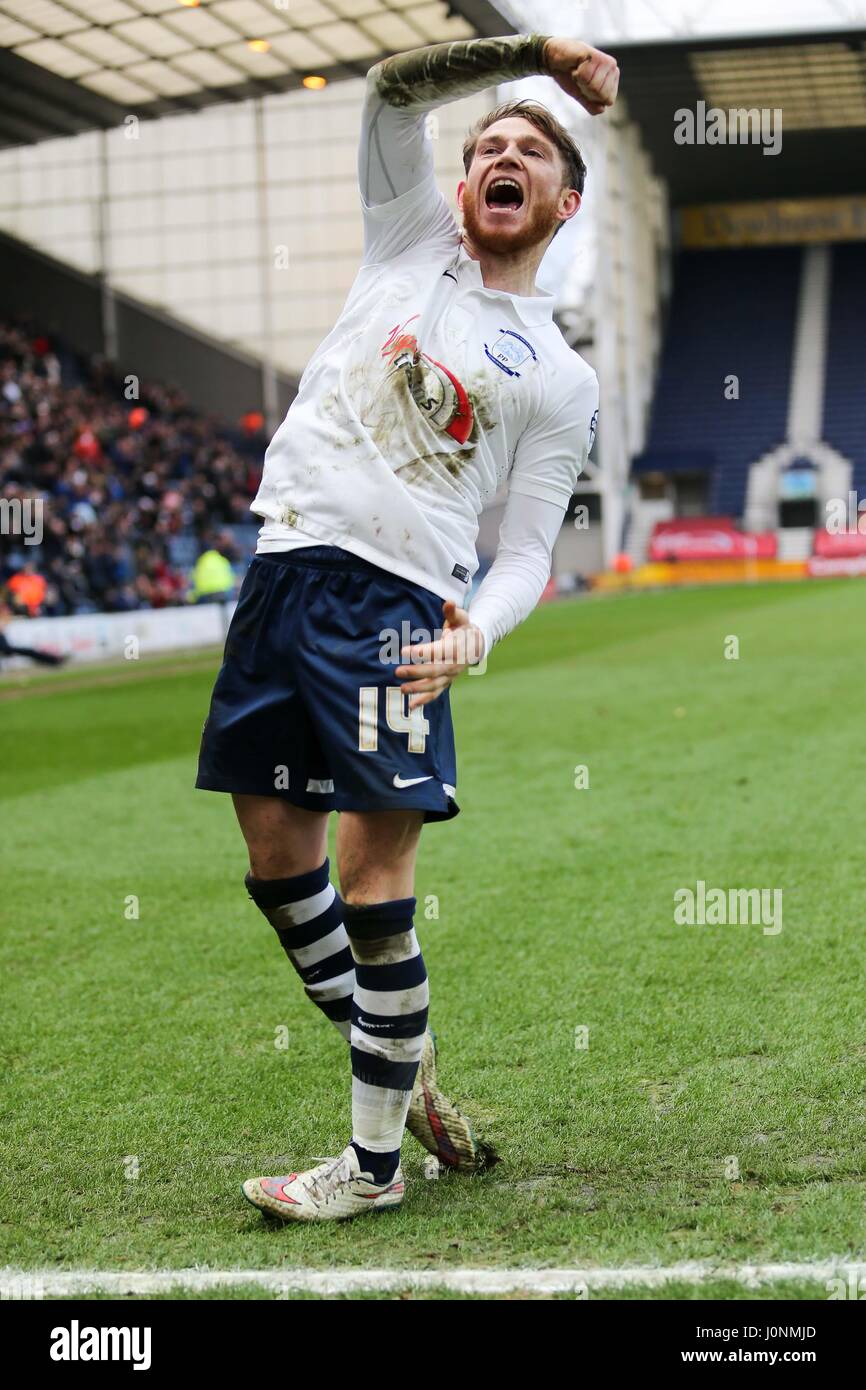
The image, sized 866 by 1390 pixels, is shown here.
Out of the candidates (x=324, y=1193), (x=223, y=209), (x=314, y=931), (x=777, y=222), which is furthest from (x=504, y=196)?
(x=777, y=222)

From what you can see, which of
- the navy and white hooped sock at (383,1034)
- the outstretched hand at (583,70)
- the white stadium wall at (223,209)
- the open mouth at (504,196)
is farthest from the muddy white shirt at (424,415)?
the white stadium wall at (223,209)

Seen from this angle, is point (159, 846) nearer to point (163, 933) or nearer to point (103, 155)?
point (163, 933)

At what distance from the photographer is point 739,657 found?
15.9 meters

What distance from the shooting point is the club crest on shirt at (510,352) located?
10.0ft

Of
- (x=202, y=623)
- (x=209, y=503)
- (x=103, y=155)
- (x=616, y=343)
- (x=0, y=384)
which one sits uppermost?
(x=103, y=155)

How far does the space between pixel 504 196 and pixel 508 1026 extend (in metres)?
2.30

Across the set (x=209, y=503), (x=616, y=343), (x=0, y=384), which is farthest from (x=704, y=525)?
(x=0, y=384)

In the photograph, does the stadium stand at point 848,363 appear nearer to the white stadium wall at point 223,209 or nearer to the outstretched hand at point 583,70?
the white stadium wall at point 223,209

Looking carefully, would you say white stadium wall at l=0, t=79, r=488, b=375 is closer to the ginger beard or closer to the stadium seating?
the stadium seating

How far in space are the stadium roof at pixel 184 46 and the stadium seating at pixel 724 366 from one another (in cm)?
2092

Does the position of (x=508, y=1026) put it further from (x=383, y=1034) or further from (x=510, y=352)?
(x=510, y=352)

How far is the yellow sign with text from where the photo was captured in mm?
49781

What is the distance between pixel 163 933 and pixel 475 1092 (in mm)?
2183
